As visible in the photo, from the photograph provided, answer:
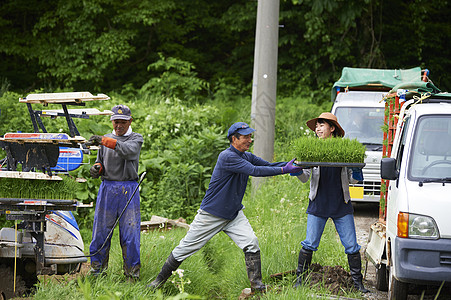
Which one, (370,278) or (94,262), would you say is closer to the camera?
(94,262)

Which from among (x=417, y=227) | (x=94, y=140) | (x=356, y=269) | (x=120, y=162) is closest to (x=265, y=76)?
(x=120, y=162)

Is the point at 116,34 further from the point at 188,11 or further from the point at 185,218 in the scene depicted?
the point at 185,218

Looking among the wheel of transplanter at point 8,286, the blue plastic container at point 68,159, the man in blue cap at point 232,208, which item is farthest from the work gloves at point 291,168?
the wheel of transplanter at point 8,286

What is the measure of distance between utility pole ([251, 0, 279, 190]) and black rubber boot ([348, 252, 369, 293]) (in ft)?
14.7

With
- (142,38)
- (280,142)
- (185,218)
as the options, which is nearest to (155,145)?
(185,218)

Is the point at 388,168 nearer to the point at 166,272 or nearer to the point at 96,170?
the point at 166,272

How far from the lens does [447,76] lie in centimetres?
2034

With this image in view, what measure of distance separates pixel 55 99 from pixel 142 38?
16148 millimetres

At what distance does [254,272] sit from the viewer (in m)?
6.62

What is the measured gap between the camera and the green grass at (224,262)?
20.5 ft

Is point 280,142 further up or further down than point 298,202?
further up

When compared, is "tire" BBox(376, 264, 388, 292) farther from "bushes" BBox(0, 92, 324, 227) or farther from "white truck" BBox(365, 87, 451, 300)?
"bushes" BBox(0, 92, 324, 227)

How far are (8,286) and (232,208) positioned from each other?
246 centimetres

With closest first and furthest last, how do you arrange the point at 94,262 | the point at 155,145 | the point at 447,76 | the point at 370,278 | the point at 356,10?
the point at 94,262 < the point at 370,278 < the point at 155,145 < the point at 356,10 < the point at 447,76
